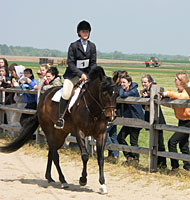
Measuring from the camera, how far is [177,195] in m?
7.21

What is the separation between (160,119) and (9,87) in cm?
575

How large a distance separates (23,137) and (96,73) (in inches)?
95.5

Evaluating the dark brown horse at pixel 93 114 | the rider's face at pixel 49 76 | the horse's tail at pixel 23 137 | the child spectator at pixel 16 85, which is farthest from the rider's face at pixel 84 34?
the child spectator at pixel 16 85

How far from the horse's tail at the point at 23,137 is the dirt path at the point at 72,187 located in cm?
53

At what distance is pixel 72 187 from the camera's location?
7961mm

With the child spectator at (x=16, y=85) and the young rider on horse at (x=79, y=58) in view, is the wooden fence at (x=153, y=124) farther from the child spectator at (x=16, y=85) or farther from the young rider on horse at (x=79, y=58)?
the child spectator at (x=16, y=85)

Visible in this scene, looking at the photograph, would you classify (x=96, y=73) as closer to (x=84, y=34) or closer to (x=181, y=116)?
(x=84, y=34)

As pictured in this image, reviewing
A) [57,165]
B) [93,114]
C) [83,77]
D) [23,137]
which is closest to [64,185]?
[57,165]

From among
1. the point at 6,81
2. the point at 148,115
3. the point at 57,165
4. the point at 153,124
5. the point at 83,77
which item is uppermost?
the point at 83,77

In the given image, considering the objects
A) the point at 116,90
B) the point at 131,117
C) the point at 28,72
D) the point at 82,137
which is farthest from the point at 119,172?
the point at 28,72

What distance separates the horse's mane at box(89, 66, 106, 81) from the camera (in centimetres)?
719

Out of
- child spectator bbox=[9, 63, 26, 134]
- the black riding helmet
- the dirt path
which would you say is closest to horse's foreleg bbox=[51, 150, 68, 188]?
the dirt path

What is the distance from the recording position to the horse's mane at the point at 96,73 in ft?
23.6

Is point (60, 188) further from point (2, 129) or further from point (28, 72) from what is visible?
point (2, 129)
